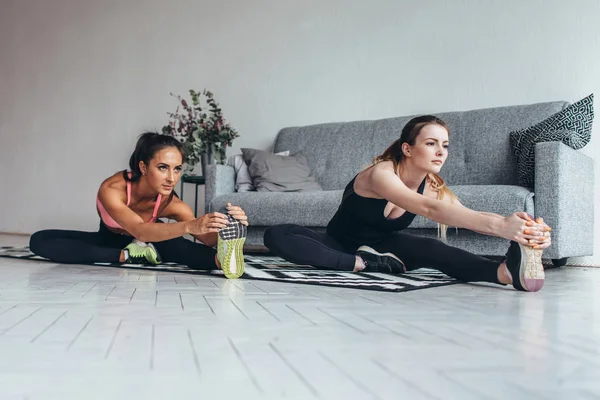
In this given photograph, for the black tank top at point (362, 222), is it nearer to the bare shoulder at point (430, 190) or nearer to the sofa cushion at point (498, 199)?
the bare shoulder at point (430, 190)

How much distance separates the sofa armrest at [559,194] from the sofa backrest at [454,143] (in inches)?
17.1

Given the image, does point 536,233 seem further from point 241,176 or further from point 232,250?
point 241,176

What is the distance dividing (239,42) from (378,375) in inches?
194

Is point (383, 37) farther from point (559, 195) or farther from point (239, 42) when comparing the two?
point (559, 195)

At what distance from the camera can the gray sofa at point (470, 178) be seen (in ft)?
10.3

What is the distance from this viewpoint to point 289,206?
12.5ft

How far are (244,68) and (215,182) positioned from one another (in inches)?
63.8

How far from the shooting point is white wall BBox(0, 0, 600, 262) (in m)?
4.16

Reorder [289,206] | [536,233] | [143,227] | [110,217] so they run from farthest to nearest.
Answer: [289,206] → [110,217] → [143,227] → [536,233]

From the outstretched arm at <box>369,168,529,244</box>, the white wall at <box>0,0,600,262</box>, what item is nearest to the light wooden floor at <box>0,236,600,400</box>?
the outstretched arm at <box>369,168,529,244</box>

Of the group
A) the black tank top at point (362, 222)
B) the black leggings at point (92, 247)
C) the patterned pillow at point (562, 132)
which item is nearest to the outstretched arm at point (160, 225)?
the black leggings at point (92, 247)

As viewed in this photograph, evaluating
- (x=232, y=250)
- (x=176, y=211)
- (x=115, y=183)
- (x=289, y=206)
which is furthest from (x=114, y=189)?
(x=289, y=206)

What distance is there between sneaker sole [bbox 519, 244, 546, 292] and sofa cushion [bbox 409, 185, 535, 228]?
1.04 metres

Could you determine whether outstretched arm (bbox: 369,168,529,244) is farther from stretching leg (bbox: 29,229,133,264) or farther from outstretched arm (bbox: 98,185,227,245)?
stretching leg (bbox: 29,229,133,264)
